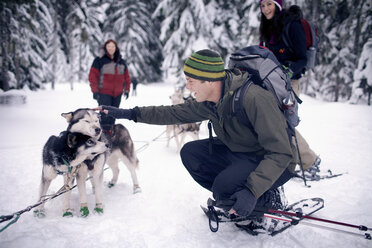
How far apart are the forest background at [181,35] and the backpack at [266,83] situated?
284 inches

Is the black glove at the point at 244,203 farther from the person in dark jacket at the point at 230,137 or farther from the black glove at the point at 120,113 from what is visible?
the black glove at the point at 120,113

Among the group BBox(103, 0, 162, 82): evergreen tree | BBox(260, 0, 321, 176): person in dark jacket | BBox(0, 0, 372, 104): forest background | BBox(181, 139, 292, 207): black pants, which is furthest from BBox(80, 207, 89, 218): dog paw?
BBox(103, 0, 162, 82): evergreen tree

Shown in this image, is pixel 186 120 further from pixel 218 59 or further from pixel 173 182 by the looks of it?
pixel 173 182

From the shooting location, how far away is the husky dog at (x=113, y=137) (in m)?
2.31

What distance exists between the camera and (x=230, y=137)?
193 centimetres

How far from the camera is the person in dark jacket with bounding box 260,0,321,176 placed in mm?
2742

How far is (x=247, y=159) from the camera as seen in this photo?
1895mm

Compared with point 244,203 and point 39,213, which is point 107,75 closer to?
point 39,213

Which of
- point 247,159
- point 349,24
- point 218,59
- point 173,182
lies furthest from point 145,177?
point 349,24

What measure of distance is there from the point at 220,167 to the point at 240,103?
78 cm

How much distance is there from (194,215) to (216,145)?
0.77m

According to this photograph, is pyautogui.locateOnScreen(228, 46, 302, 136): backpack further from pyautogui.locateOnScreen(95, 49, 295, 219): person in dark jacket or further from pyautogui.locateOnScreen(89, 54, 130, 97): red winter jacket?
pyautogui.locateOnScreen(89, 54, 130, 97): red winter jacket

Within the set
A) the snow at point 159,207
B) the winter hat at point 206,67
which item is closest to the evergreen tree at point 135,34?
the snow at point 159,207

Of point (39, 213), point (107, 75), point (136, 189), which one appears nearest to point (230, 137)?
point (136, 189)
